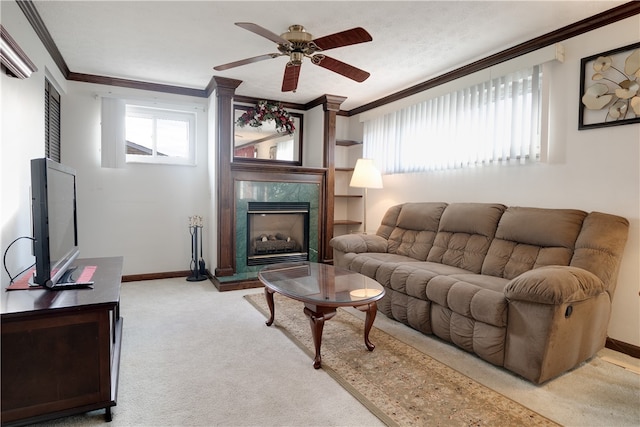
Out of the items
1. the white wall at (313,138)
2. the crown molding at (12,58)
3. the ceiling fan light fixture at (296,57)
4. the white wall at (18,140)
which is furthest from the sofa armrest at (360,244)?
the crown molding at (12,58)

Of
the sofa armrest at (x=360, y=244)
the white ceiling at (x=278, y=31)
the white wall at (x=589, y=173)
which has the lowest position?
the sofa armrest at (x=360, y=244)

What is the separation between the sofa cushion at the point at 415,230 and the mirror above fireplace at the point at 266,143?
2005 mm

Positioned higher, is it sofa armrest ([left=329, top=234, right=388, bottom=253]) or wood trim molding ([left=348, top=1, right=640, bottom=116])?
wood trim molding ([left=348, top=1, right=640, bottom=116])

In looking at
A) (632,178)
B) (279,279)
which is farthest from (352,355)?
(632,178)

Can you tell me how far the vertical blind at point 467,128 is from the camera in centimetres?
315

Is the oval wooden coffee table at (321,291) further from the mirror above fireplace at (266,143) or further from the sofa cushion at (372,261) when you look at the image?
the mirror above fireplace at (266,143)

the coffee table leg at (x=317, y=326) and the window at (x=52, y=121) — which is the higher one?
the window at (x=52, y=121)

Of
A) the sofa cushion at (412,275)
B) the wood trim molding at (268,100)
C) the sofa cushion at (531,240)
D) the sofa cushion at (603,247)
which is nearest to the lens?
the sofa cushion at (603,247)

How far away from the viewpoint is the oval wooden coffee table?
2.29 m

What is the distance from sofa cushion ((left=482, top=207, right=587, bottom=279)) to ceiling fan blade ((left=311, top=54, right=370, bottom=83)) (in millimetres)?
1731

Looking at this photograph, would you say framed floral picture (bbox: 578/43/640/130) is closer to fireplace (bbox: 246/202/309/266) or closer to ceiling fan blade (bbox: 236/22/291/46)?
ceiling fan blade (bbox: 236/22/291/46)

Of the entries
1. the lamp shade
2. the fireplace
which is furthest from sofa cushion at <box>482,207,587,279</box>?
the fireplace

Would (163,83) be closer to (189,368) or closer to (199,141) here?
(199,141)

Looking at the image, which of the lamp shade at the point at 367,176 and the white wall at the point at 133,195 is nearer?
the white wall at the point at 133,195
